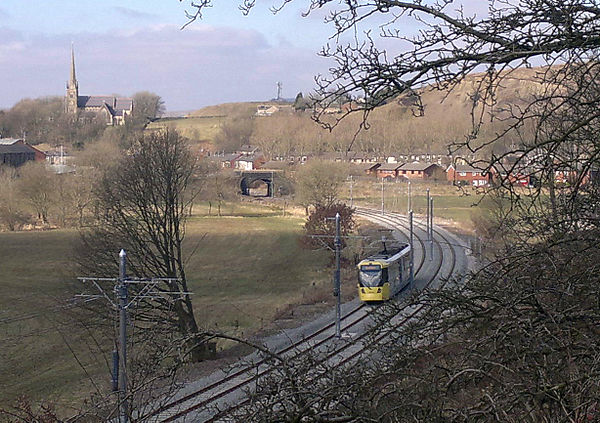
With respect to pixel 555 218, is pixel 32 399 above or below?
below

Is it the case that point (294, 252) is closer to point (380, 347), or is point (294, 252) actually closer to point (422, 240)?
point (422, 240)

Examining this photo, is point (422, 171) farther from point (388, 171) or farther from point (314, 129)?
point (314, 129)

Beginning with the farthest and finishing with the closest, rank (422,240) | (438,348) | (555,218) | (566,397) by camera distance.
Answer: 1. (422,240)
2. (555,218)
3. (438,348)
4. (566,397)

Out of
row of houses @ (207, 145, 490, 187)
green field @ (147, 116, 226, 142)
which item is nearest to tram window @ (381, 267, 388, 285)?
row of houses @ (207, 145, 490, 187)

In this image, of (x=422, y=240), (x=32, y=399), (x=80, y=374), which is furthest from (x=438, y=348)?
(x=422, y=240)

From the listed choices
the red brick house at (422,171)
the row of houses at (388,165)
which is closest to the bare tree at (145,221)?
the row of houses at (388,165)

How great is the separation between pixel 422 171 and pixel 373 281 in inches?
2001

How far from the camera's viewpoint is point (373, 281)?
25.3 meters

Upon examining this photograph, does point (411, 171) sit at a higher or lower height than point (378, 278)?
higher

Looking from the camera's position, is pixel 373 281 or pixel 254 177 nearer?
pixel 373 281

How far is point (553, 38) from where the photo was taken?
3117mm

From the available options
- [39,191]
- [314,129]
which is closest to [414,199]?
[39,191]

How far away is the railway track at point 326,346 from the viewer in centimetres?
349

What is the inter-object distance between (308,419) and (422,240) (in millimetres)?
38519
